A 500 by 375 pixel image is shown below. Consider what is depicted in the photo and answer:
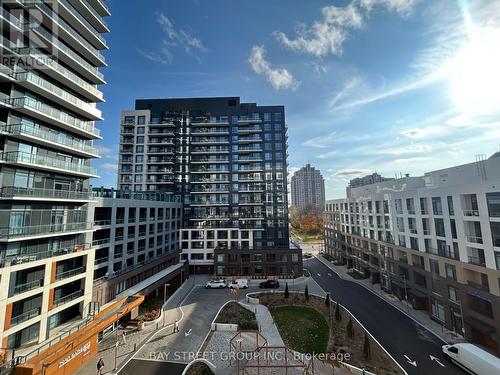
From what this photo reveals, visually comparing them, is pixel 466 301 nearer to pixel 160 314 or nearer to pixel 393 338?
pixel 393 338

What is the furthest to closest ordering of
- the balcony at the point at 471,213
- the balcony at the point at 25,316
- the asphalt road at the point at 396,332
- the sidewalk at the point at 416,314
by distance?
the sidewalk at the point at 416,314, the balcony at the point at 471,213, the asphalt road at the point at 396,332, the balcony at the point at 25,316

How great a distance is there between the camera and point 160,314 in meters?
32.6

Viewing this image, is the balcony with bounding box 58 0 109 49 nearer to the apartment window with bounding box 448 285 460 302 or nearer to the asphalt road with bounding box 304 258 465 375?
the asphalt road with bounding box 304 258 465 375

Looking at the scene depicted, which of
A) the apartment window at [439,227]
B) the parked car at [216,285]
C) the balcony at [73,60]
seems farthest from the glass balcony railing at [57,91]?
the apartment window at [439,227]

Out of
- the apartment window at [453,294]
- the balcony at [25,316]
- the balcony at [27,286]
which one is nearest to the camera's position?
the balcony at [25,316]

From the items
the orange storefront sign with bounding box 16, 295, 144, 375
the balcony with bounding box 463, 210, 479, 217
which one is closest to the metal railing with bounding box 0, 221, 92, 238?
the orange storefront sign with bounding box 16, 295, 144, 375

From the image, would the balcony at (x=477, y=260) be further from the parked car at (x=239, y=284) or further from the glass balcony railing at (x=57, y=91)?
the glass balcony railing at (x=57, y=91)

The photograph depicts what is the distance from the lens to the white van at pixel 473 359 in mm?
19734

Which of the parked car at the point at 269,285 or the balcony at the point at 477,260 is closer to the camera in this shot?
the balcony at the point at 477,260

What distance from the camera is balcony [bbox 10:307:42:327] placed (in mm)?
19634

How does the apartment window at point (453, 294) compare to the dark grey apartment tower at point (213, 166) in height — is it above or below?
below

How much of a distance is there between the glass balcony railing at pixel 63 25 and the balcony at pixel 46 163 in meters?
14.4

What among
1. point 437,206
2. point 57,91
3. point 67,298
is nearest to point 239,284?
point 67,298

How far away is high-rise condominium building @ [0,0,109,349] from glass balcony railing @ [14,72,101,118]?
72mm
